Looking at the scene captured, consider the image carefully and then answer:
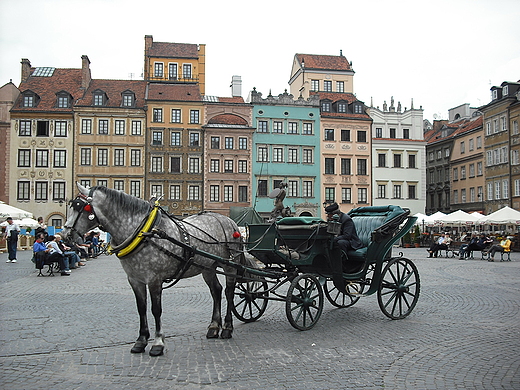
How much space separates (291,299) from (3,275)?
480 inches

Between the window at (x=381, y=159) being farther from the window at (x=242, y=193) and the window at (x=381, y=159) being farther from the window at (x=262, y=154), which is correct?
the window at (x=242, y=193)

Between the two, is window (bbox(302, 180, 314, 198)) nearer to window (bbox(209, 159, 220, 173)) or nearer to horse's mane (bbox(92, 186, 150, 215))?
window (bbox(209, 159, 220, 173))

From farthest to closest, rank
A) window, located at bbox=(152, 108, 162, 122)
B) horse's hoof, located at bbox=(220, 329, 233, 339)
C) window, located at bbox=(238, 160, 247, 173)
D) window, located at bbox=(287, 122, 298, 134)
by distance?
window, located at bbox=(287, 122, 298, 134) < window, located at bbox=(238, 160, 247, 173) < window, located at bbox=(152, 108, 162, 122) < horse's hoof, located at bbox=(220, 329, 233, 339)

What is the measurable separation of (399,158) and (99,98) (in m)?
29.8

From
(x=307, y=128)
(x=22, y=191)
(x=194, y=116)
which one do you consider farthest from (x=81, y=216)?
(x=307, y=128)

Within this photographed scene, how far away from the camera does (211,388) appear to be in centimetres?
501

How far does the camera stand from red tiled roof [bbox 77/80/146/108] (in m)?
47.8

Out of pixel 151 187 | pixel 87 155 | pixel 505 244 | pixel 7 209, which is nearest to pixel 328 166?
pixel 151 187

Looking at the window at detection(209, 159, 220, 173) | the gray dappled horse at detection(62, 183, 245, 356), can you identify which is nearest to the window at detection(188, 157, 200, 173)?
the window at detection(209, 159, 220, 173)

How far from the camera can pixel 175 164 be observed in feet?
157

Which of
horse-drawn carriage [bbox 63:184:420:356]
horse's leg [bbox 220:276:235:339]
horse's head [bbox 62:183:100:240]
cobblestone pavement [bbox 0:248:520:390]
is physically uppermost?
horse's head [bbox 62:183:100:240]

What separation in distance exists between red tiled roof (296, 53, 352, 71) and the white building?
7.37 metres

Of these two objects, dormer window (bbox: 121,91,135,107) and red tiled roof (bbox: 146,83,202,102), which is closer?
dormer window (bbox: 121,91,135,107)

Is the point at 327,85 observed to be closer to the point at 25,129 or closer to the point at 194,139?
the point at 194,139
